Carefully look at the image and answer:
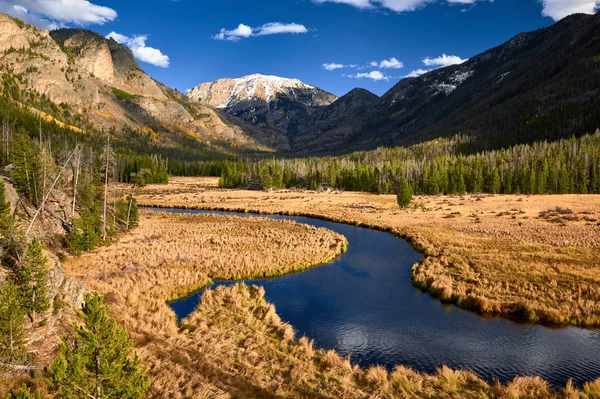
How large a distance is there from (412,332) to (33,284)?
66.9 ft

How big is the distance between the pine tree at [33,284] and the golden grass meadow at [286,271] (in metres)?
4.28

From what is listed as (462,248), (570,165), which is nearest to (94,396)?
(462,248)

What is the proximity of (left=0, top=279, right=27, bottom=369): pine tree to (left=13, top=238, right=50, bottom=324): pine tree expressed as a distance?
2431mm

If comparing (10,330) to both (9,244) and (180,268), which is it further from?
(180,268)

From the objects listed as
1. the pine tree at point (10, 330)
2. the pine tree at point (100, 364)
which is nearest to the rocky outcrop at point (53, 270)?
the pine tree at point (10, 330)

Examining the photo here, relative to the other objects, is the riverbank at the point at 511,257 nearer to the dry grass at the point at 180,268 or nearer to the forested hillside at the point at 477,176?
the dry grass at the point at 180,268

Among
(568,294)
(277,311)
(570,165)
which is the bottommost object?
(277,311)

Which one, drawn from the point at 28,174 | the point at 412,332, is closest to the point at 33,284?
the point at 412,332

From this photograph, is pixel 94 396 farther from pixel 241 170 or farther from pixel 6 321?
pixel 241 170

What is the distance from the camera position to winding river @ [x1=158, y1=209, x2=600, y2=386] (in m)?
17.0

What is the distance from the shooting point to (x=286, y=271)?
A: 3244cm

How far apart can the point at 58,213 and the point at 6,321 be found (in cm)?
3096

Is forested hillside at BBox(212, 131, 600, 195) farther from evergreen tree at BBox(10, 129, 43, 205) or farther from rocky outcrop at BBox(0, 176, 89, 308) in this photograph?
rocky outcrop at BBox(0, 176, 89, 308)

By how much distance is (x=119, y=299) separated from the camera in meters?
22.2
